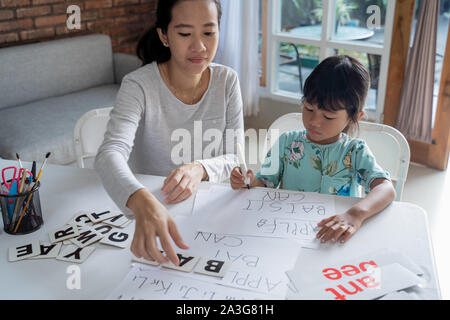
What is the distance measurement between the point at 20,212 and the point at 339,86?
895 millimetres

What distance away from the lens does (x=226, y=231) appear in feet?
3.43

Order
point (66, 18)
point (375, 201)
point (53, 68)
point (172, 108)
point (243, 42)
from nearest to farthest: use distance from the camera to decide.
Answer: point (375, 201) → point (172, 108) → point (53, 68) → point (66, 18) → point (243, 42)

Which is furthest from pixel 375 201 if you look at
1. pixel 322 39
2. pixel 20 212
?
pixel 322 39

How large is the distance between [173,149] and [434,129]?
2065 millimetres

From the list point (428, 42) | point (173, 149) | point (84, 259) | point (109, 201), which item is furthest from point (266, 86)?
point (84, 259)

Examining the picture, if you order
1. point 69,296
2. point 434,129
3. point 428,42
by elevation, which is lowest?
point 434,129

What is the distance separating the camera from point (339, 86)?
50.2 inches

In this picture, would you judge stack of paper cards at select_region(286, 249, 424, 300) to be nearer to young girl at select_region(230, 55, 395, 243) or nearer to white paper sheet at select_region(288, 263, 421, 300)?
white paper sheet at select_region(288, 263, 421, 300)

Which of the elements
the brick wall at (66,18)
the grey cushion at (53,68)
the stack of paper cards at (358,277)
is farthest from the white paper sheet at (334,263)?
the brick wall at (66,18)

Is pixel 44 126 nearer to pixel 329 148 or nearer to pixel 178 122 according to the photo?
pixel 178 122

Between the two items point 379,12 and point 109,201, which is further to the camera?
point 379,12

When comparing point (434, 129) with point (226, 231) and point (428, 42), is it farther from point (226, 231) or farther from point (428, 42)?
point (226, 231)

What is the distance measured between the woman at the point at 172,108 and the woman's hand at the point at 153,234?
2.7 inches
